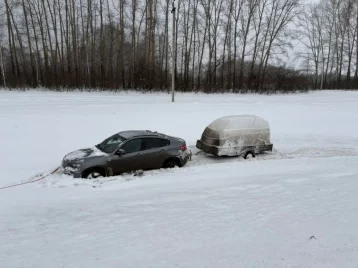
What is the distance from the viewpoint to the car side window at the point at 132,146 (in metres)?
9.19

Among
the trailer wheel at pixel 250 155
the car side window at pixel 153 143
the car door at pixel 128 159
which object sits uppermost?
the car side window at pixel 153 143

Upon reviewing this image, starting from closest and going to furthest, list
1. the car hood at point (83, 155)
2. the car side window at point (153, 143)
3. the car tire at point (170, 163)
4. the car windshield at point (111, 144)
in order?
1. the car hood at point (83, 155)
2. the car windshield at point (111, 144)
3. the car side window at point (153, 143)
4. the car tire at point (170, 163)

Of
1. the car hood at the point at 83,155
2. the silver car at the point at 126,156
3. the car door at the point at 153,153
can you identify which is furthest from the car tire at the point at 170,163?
the car hood at the point at 83,155

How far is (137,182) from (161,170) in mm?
1372

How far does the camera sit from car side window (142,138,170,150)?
31.3ft

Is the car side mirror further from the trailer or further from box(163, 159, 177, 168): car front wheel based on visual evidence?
the trailer

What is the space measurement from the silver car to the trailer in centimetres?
149

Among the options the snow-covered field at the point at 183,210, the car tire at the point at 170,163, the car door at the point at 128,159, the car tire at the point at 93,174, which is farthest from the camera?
the car tire at the point at 170,163

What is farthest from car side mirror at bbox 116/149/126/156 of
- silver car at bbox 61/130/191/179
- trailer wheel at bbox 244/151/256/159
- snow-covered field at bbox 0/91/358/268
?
trailer wheel at bbox 244/151/256/159

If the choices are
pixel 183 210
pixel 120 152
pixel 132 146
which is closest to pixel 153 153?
pixel 132 146

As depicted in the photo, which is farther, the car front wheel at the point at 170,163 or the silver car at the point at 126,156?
the car front wheel at the point at 170,163

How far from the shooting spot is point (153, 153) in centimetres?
955

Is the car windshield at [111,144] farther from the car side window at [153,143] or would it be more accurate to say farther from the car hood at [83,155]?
the car side window at [153,143]

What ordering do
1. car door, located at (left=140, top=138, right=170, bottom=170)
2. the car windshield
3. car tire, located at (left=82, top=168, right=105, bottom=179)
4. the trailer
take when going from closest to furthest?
car tire, located at (left=82, top=168, right=105, bottom=179)
the car windshield
car door, located at (left=140, top=138, right=170, bottom=170)
the trailer
